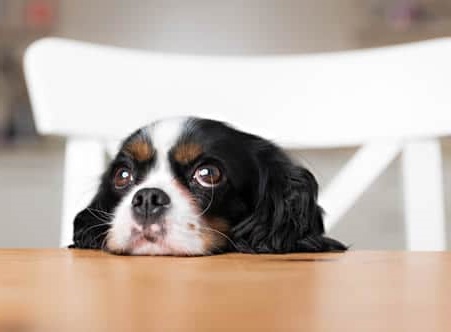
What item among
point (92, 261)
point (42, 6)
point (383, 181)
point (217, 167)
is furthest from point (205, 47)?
point (92, 261)

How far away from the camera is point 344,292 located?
0.35 metres

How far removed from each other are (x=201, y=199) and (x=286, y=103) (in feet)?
1.08

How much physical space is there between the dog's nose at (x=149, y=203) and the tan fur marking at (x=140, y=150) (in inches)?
3.1

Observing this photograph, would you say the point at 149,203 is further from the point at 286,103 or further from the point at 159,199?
the point at 286,103

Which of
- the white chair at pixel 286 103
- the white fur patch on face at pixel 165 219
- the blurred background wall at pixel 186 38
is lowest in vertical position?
the white fur patch on face at pixel 165 219

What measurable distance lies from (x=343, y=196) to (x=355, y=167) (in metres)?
0.04

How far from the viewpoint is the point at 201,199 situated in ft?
2.97

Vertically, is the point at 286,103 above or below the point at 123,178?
above

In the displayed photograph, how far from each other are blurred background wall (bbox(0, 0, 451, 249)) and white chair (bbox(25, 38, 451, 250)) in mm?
1829

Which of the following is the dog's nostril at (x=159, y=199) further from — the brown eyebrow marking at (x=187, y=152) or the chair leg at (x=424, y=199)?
the chair leg at (x=424, y=199)

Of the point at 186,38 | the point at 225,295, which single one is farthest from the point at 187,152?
the point at 186,38

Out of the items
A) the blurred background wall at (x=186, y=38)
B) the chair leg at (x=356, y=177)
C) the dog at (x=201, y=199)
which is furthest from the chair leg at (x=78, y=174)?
the blurred background wall at (x=186, y=38)

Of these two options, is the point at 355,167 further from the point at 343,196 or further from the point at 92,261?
the point at 92,261

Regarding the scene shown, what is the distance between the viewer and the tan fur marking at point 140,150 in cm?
94
